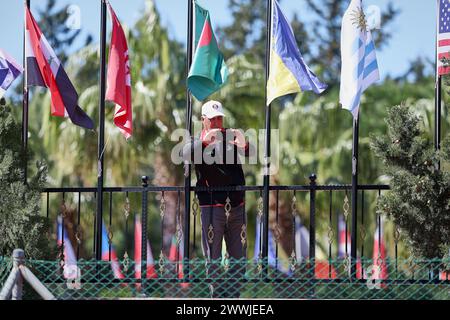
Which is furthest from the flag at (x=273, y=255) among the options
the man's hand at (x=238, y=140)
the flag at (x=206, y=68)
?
the flag at (x=206, y=68)

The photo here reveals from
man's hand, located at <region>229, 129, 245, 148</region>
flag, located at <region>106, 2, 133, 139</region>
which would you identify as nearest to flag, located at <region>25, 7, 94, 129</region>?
flag, located at <region>106, 2, 133, 139</region>

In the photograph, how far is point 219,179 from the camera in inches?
412

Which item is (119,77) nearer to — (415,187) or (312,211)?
(312,211)

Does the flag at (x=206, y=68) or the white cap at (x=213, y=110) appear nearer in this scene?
the white cap at (x=213, y=110)

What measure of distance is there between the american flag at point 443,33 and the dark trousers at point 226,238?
8.31 feet

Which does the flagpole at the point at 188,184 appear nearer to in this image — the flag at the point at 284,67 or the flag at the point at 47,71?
the flag at the point at 284,67

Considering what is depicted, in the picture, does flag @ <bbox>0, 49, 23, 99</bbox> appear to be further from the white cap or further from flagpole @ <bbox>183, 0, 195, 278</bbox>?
the white cap

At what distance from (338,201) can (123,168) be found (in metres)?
4.41

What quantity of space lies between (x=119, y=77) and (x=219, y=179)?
5.16 feet

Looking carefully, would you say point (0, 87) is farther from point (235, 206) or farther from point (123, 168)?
point (123, 168)

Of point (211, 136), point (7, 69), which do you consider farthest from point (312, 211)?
point (7, 69)

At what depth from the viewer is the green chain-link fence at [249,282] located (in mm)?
10047
